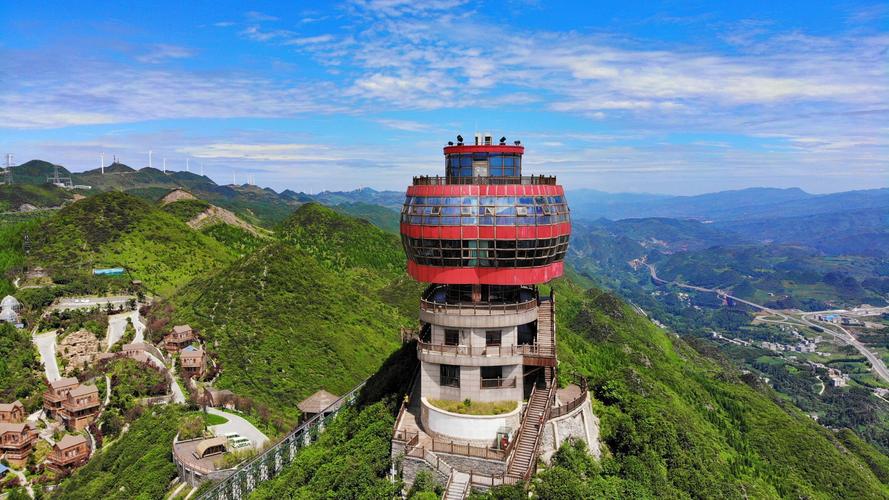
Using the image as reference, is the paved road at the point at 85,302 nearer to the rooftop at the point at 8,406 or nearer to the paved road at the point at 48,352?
the paved road at the point at 48,352

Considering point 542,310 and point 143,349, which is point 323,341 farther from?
point 542,310

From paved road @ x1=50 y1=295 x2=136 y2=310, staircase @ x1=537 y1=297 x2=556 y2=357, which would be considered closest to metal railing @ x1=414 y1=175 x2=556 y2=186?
staircase @ x1=537 y1=297 x2=556 y2=357

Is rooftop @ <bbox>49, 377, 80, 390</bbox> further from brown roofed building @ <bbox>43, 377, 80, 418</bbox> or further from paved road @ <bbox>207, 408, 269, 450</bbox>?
paved road @ <bbox>207, 408, 269, 450</bbox>

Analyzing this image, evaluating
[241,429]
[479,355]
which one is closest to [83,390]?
[241,429]

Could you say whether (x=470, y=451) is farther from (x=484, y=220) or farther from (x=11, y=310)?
(x=11, y=310)

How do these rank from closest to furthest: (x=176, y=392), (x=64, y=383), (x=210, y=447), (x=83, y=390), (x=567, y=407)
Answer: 1. (x=567, y=407)
2. (x=210, y=447)
3. (x=83, y=390)
4. (x=64, y=383)
5. (x=176, y=392)

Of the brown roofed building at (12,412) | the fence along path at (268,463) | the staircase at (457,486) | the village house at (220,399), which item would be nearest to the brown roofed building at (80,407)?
the brown roofed building at (12,412)
